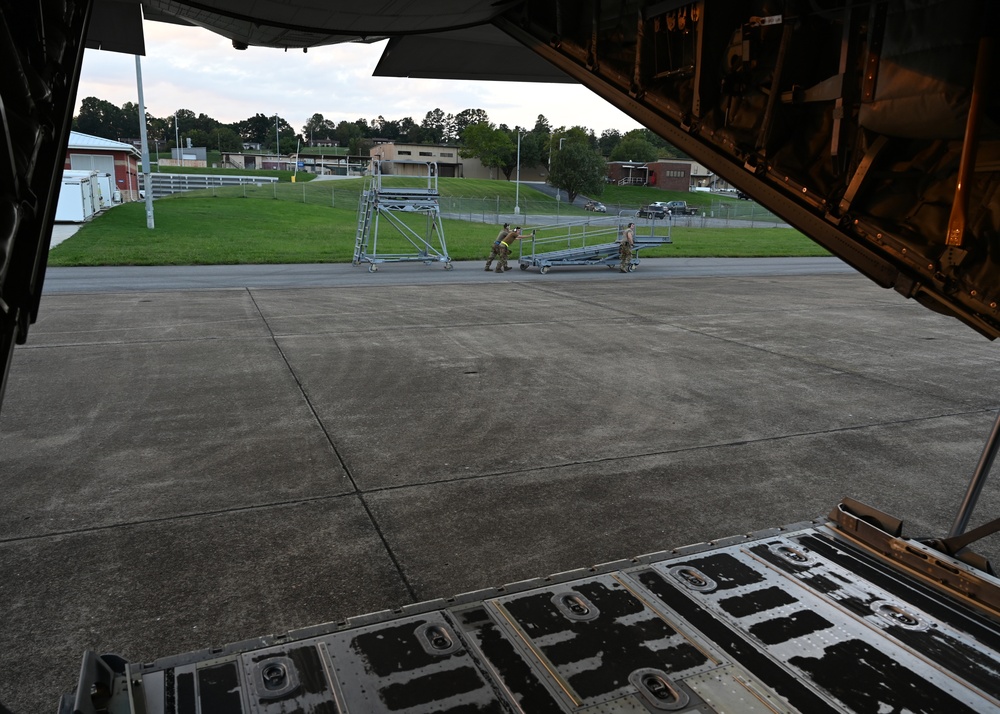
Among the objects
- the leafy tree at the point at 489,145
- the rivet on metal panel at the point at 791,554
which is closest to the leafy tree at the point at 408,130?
the leafy tree at the point at 489,145

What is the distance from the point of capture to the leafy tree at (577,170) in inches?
2576

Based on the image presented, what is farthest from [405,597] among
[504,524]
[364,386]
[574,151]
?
[574,151]

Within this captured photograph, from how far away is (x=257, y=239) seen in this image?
27.6 metres

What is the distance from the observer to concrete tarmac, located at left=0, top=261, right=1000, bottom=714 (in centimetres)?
426

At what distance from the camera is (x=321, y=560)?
180 inches

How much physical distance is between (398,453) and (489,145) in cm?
8173

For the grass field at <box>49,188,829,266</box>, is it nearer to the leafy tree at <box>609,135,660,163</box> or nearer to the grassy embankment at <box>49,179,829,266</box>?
the grassy embankment at <box>49,179,829,266</box>

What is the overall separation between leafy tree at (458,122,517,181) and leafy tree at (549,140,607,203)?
735 inches

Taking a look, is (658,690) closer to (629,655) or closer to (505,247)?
(629,655)

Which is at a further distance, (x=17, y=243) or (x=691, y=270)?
(x=691, y=270)

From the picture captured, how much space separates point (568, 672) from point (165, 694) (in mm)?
1826

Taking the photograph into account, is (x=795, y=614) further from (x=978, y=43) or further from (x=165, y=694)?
(x=165, y=694)

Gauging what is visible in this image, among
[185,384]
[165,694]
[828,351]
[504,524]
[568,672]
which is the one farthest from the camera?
[828,351]

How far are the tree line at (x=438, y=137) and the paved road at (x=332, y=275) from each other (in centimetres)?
1977
